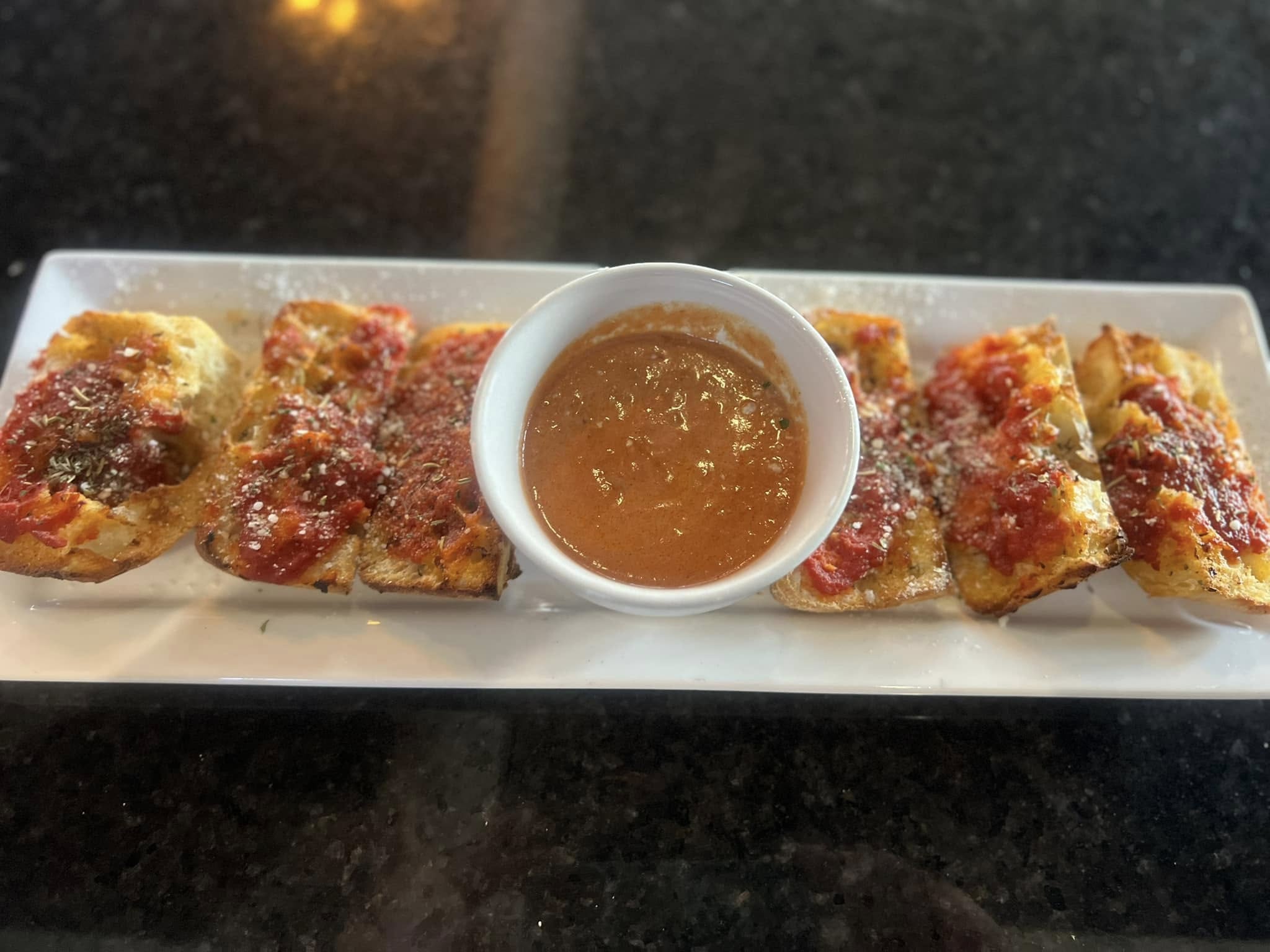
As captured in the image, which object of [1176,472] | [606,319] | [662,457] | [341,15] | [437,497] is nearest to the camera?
[662,457]

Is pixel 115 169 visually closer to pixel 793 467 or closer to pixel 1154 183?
pixel 793 467

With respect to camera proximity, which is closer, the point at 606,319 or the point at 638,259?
the point at 606,319

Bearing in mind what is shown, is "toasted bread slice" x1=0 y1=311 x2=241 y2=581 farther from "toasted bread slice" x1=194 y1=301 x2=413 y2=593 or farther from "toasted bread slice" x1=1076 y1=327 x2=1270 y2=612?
"toasted bread slice" x1=1076 y1=327 x2=1270 y2=612

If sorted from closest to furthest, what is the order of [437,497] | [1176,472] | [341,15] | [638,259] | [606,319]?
[606,319] < [437,497] < [1176,472] < [638,259] < [341,15]

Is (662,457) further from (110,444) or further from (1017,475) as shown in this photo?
(110,444)

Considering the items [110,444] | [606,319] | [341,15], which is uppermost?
[341,15]

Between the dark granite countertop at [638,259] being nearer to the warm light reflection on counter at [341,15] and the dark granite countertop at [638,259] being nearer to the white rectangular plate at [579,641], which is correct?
the warm light reflection on counter at [341,15]

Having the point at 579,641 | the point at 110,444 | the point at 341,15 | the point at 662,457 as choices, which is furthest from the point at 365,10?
the point at 579,641
